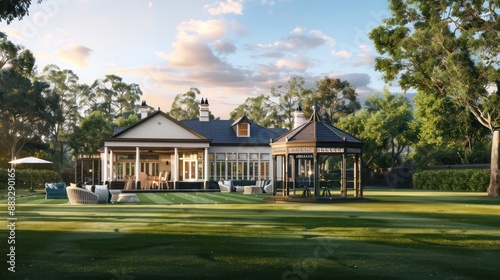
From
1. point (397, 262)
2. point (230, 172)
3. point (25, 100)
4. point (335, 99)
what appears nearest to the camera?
point (397, 262)

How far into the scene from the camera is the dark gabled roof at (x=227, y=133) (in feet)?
151

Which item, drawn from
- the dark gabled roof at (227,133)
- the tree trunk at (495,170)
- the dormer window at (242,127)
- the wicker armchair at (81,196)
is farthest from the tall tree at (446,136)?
the wicker armchair at (81,196)

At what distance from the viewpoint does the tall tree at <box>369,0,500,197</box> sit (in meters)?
30.3

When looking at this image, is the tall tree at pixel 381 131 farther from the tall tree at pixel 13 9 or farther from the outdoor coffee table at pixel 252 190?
the tall tree at pixel 13 9

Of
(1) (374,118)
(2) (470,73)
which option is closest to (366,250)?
(2) (470,73)

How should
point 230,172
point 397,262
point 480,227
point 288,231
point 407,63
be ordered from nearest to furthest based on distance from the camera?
A: point 397,262
point 288,231
point 480,227
point 407,63
point 230,172

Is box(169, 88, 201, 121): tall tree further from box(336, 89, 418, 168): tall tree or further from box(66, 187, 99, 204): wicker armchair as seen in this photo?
box(66, 187, 99, 204): wicker armchair

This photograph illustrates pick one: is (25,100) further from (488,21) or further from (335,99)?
(488,21)

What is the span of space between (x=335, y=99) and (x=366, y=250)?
206 ft

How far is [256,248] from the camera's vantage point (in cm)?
1022

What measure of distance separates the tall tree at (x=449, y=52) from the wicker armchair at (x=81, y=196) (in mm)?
19280

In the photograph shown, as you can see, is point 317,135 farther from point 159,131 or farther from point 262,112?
point 262,112

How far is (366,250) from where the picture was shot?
10.0 metres

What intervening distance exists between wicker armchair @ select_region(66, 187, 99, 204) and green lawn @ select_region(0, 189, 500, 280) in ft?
24.3
